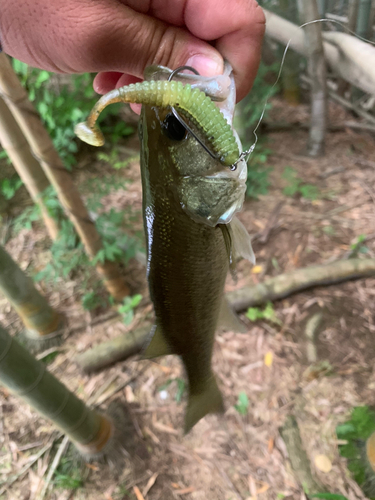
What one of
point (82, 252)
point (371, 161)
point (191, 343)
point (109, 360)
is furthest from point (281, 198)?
point (191, 343)

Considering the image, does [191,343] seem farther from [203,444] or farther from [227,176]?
[203,444]

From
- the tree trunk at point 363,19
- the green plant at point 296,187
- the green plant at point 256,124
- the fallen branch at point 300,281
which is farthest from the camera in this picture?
the green plant at point 296,187

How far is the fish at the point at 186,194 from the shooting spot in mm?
543

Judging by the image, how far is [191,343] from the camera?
3.34 ft

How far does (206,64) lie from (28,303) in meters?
1.73

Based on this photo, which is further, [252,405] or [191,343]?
[252,405]

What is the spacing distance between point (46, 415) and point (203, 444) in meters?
0.79

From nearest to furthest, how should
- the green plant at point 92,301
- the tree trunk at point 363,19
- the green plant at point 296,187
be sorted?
the tree trunk at point 363,19 < the green plant at point 92,301 < the green plant at point 296,187

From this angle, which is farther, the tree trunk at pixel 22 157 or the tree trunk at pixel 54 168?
the tree trunk at pixel 22 157

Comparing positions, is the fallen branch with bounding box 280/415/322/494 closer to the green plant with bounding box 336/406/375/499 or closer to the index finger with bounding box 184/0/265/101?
the green plant with bounding box 336/406/375/499

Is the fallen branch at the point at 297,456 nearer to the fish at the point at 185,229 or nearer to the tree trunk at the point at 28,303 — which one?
the fish at the point at 185,229

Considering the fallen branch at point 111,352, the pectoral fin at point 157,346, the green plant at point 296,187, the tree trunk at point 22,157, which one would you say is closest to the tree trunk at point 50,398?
the fallen branch at point 111,352

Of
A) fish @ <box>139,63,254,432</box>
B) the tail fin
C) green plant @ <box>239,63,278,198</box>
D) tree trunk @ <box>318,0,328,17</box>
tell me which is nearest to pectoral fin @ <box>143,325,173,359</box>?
fish @ <box>139,63,254,432</box>

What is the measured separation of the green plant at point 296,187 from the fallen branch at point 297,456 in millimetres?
1648
